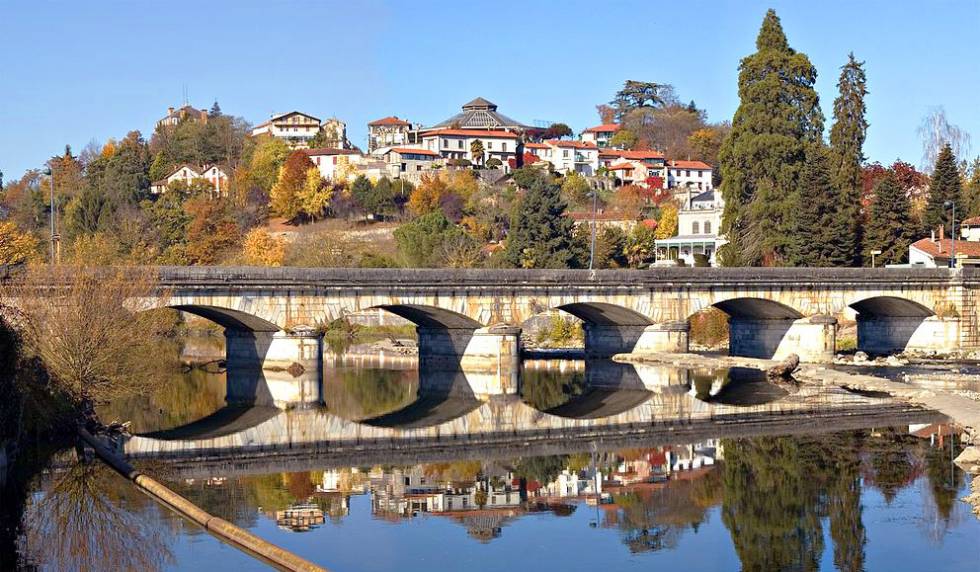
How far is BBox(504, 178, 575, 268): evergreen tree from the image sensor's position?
286ft

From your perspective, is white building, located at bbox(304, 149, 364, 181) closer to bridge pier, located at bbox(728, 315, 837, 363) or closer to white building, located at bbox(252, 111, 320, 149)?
white building, located at bbox(252, 111, 320, 149)

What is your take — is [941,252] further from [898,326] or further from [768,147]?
[768,147]

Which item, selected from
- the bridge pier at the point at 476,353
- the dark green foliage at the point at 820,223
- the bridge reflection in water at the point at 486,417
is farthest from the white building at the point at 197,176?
the bridge reflection in water at the point at 486,417

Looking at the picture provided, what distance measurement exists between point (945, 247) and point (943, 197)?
955 cm

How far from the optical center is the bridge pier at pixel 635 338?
5997cm

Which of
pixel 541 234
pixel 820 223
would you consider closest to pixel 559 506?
pixel 820 223

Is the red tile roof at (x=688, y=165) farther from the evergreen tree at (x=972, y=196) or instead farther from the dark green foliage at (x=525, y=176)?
the evergreen tree at (x=972, y=196)

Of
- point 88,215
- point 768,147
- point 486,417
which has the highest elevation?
point 768,147

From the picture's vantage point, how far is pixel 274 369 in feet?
176

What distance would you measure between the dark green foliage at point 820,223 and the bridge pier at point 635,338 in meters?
18.5

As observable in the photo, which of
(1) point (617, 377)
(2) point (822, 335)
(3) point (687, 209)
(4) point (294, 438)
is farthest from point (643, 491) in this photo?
(3) point (687, 209)

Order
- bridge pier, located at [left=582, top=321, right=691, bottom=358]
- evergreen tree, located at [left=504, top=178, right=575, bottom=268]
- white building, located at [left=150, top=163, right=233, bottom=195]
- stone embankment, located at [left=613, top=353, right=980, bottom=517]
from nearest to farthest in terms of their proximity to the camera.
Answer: stone embankment, located at [left=613, top=353, right=980, bottom=517], bridge pier, located at [left=582, top=321, right=691, bottom=358], evergreen tree, located at [left=504, top=178, right=575, bottom=268], white building, located at [left=150, top=163, right=233, bottom=195]

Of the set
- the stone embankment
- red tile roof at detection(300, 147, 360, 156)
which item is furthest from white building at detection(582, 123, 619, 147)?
the stone embankment

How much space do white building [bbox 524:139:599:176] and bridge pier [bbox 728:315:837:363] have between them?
7571 cm
